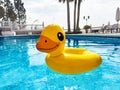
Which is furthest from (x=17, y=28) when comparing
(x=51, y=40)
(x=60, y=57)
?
(x=51, y=40)

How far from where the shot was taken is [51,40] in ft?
8.48

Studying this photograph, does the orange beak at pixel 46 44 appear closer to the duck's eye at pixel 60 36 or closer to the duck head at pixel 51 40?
the duck head at pixel 51 40

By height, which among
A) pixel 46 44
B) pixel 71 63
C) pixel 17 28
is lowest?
pixel 71 63

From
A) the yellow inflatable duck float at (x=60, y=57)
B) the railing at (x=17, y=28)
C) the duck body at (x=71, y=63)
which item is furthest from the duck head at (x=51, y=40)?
the railing at (x=17, y=28)

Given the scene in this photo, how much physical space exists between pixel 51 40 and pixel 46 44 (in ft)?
0.30

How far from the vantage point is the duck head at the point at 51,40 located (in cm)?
254

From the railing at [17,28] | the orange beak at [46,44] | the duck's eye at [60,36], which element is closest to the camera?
the orange beak at [46,44]

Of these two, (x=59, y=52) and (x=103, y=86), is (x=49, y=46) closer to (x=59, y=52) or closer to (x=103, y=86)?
(x=59, y=52)

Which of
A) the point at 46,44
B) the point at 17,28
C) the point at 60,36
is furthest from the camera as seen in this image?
the point at 17,28

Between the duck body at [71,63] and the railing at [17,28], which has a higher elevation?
the railing at [17,28]

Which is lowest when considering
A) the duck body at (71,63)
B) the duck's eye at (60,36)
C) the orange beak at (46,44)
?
the duck body at (71,63)

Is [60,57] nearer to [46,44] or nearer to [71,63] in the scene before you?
[71,63]

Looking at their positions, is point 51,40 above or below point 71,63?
above

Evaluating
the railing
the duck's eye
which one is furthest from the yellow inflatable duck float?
the railing
